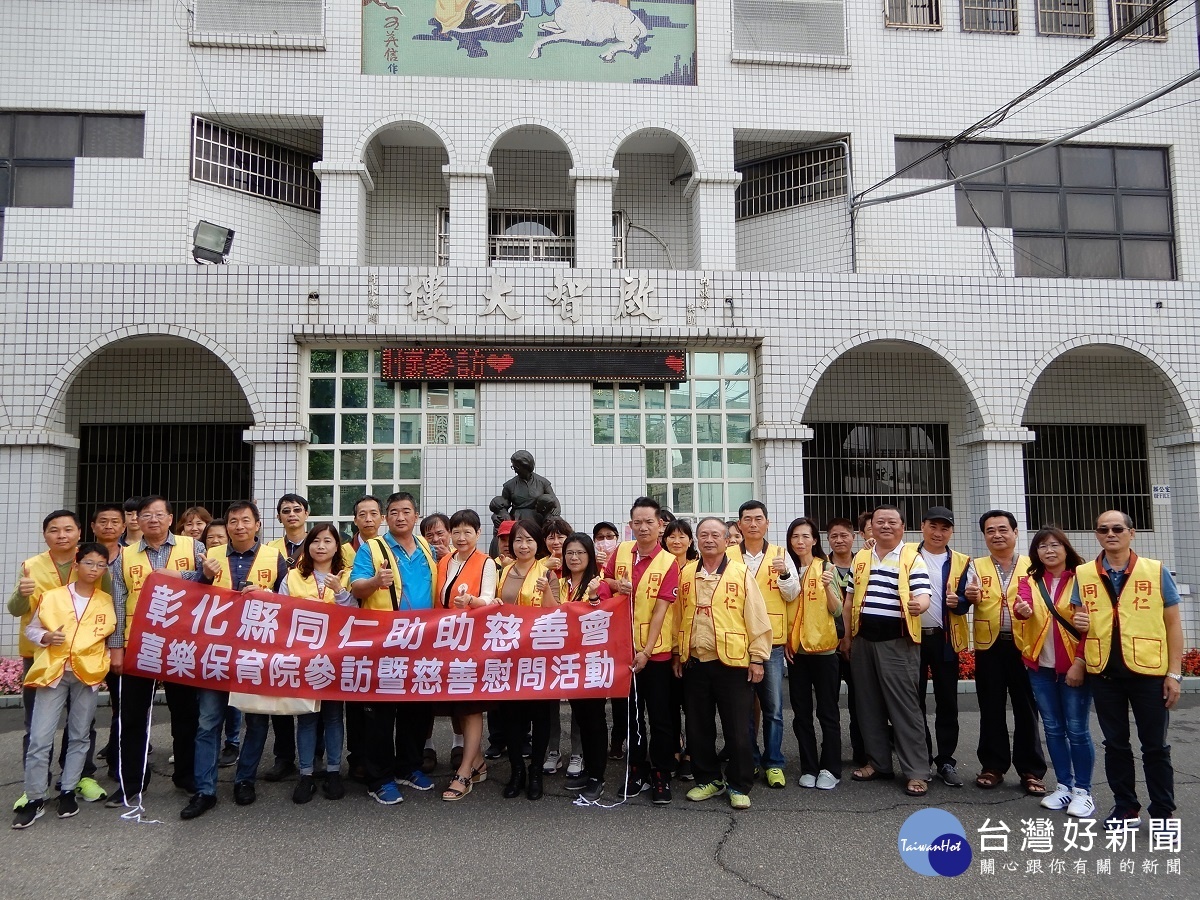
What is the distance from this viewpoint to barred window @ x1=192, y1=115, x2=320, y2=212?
10.8 metres

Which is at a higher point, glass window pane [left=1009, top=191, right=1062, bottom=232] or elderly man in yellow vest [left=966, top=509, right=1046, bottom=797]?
glass window pane [left=1009, top=191, right=1062, bottom=232]

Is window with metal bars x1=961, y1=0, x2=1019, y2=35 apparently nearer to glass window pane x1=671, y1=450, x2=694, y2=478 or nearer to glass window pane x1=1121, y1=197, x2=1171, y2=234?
glass window pane x1=1121, y1=197, x2=1171, y2=234

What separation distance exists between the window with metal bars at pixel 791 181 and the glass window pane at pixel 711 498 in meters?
4.60

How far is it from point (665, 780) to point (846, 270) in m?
8.40

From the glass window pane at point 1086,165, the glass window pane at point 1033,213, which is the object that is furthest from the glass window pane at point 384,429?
the glass window pane at point 1086,165

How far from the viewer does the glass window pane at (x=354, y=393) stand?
9.71m

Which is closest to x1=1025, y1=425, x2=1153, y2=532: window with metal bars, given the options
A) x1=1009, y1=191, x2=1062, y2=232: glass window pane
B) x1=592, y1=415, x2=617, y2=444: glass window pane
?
x1=1009, y1=191, x2=1062, y2=232: glass window pane

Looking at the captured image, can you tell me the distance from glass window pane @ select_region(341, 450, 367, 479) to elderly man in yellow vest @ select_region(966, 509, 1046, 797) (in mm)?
6954

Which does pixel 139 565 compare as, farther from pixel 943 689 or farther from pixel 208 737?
pixel 943 689

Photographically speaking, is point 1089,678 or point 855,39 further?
point 855,39

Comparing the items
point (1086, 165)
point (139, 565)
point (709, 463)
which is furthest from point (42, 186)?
point (1086, 165)

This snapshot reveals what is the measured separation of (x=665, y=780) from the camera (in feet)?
16.5

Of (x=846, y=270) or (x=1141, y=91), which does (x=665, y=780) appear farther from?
(x=1141, y=91)

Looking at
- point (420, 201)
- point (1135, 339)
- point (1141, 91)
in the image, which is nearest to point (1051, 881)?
point (1135, 339)
